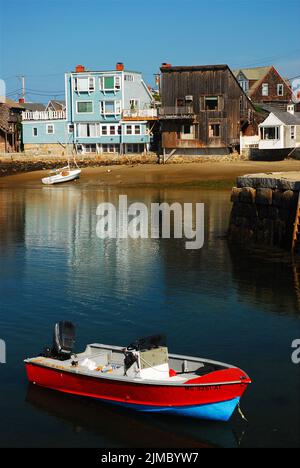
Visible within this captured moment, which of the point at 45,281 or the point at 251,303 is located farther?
the point at 45,281

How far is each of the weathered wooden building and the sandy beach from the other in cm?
353

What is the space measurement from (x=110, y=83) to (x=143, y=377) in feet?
219

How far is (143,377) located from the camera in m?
15.5

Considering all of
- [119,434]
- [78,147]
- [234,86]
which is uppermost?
[234,86]

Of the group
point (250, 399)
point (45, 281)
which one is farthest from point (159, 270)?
point (250, 399)

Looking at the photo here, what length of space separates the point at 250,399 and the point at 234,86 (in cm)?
5951

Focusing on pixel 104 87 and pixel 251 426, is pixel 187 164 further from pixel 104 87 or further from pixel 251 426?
pixel 251 426

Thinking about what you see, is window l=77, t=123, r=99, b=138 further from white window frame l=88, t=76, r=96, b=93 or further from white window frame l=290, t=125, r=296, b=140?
white window frame l=290, t=125, r=296, b=140

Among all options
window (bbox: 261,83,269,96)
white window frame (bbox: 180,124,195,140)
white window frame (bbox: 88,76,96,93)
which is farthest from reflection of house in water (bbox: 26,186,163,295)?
window (bbox: 261,83,269,96)

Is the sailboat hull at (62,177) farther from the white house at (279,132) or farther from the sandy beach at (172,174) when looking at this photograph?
the white house at (279,132)

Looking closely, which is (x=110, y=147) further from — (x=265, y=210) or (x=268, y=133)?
(x=265, y=210)

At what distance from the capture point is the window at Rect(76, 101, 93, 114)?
80250 millimetres

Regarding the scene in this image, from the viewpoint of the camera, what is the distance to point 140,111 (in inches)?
3061
